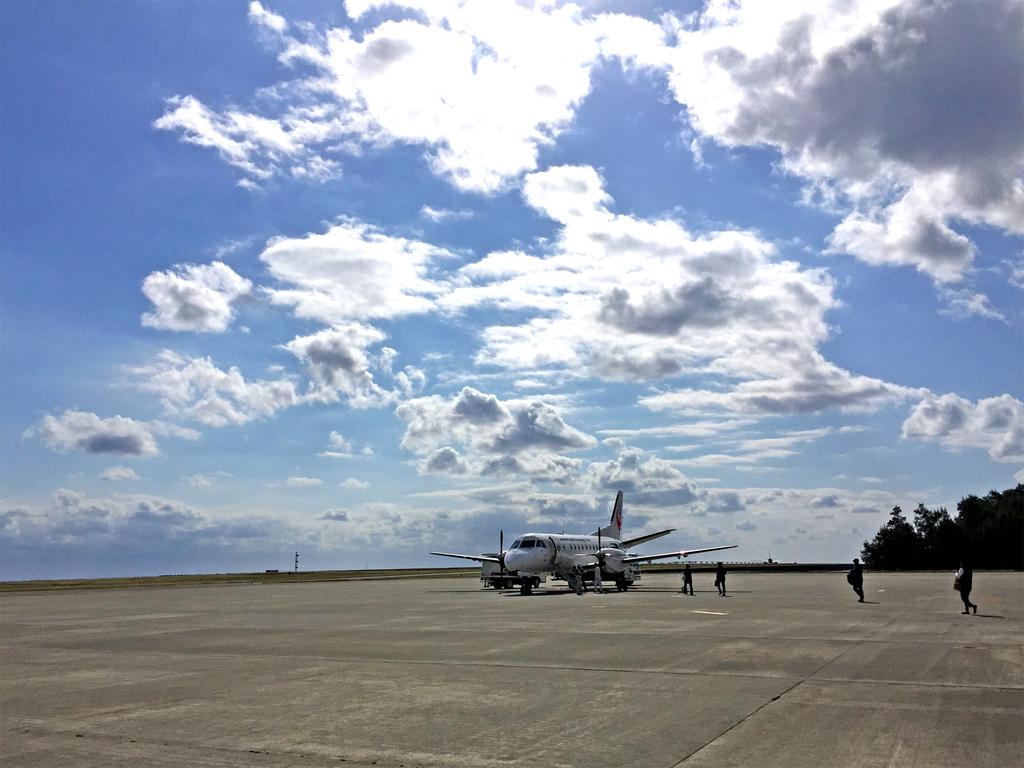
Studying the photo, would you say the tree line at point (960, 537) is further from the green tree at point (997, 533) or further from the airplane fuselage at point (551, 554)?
the airplane fuselage at point (551, 554)

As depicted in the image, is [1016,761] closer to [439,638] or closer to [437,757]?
[437,757]

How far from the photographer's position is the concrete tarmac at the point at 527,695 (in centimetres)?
877

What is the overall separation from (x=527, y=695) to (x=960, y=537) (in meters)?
132

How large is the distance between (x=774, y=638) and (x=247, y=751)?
1405 centimetres

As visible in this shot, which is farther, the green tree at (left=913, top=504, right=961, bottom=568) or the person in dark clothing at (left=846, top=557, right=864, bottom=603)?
the green tree at (left=913, top=504, right=961, bottom=568)

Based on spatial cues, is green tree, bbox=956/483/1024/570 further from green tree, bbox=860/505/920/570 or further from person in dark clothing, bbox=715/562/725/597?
person in dark clothing, bbox=715/562/725/597

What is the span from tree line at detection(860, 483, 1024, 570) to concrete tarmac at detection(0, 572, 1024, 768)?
10289 cm

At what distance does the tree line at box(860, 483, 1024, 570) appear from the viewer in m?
113

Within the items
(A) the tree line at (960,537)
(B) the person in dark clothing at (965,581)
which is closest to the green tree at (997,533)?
(A) the tree line at (960,537)

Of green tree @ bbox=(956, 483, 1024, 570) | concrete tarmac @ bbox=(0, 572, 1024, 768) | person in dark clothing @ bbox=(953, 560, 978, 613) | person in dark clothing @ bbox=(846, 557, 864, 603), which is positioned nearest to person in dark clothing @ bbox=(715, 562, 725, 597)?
person in dark clothing @ bbox=(846, 557, 864, 603)

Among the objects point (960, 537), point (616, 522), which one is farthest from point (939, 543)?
point (616, 522)

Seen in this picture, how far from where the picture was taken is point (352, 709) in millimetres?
11305

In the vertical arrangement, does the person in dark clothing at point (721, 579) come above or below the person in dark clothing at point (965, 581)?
below

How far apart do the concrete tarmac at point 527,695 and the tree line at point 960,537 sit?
338 feet
